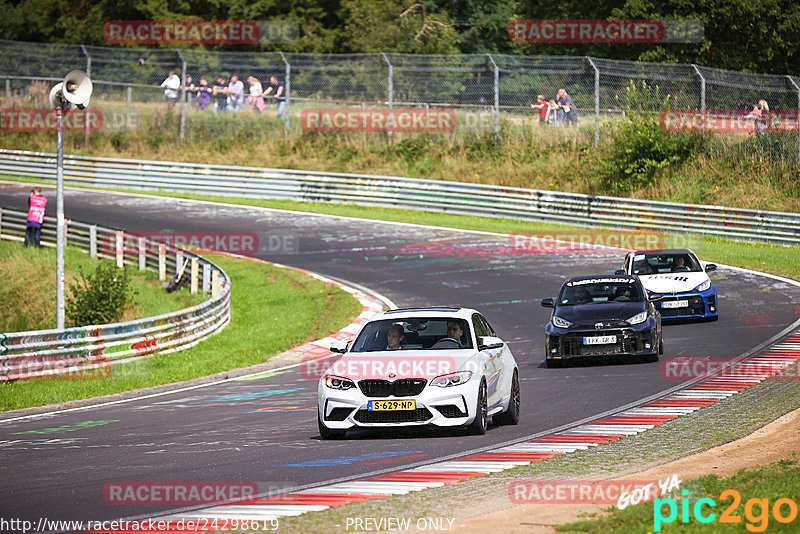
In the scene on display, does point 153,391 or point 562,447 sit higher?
point 562,447

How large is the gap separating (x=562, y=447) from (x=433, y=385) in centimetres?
145

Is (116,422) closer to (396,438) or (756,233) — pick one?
(396,438)

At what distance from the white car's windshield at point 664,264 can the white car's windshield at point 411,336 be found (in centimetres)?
1073

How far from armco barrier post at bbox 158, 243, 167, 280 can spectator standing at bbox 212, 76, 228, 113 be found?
14716mm

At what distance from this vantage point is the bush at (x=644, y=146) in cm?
3822

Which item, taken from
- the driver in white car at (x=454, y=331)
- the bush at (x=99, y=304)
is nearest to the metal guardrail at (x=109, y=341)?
the bush at (x=99, y=304)

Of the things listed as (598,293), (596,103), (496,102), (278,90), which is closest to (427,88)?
(496,102)

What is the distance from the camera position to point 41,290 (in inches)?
1216

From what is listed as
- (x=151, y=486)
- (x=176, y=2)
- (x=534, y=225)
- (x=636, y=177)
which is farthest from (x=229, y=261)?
(x=176, y=2)

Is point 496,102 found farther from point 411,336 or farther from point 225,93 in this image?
point 411,336

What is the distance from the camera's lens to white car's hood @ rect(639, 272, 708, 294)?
21.8 m

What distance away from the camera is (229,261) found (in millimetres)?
32594

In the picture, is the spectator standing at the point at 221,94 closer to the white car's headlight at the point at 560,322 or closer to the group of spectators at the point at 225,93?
the group of spectators at the point at 225,93

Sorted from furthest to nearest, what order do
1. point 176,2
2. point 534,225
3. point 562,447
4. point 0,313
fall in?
1. point 176,2
2. point 534,225
3. point 0,313
4. point 562,447
